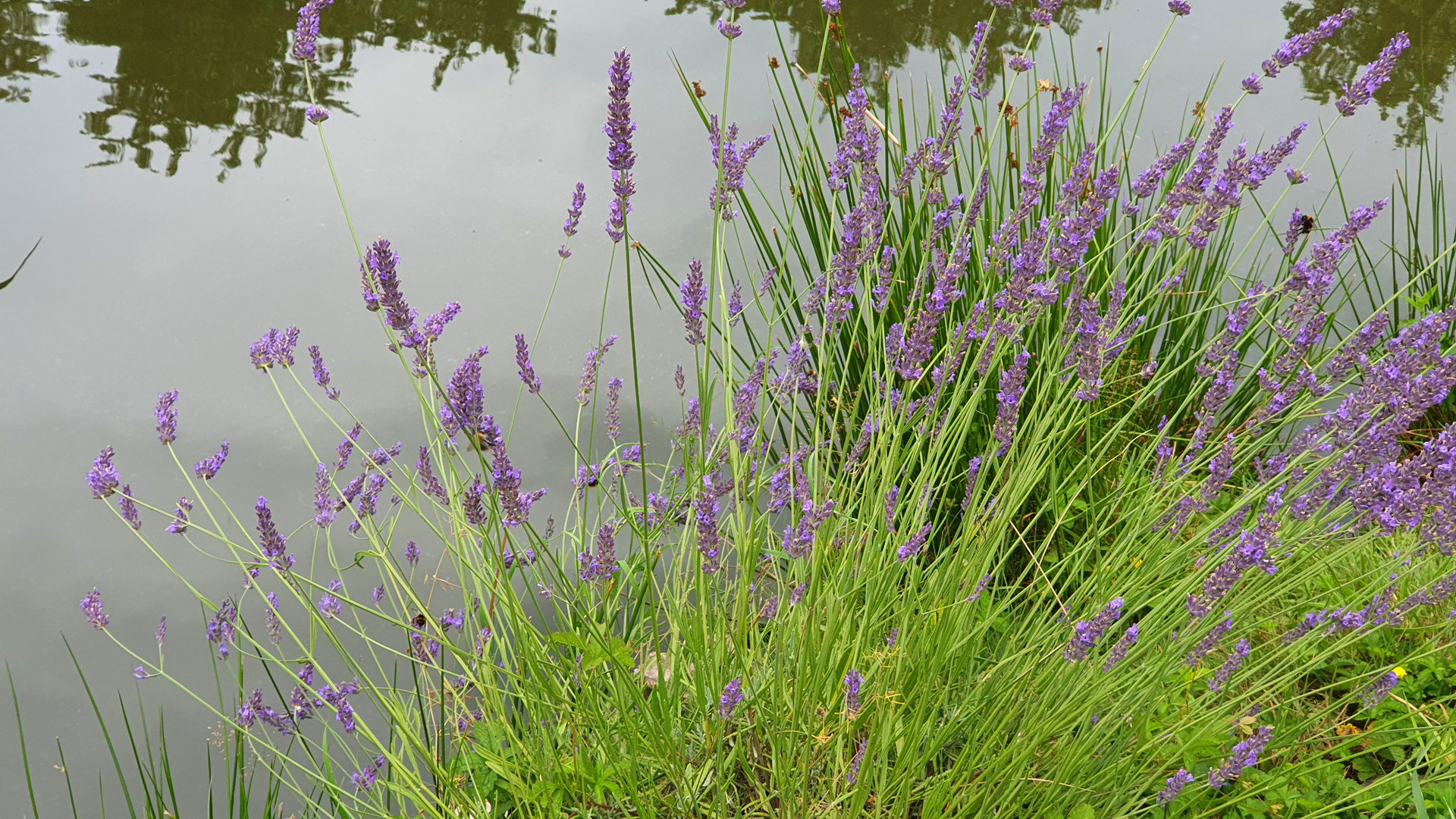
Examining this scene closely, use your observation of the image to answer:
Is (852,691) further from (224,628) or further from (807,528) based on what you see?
(224,628)

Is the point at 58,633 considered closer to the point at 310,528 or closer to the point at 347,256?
the point at 310,528

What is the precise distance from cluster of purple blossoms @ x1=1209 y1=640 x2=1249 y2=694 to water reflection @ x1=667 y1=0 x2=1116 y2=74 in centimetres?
299

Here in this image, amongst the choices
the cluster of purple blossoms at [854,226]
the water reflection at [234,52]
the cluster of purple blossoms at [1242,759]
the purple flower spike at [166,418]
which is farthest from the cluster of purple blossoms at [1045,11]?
the water reflection at [234,52]

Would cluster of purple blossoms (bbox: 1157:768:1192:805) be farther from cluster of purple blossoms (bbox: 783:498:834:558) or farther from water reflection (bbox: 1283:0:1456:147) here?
water reflection (bbox: 1283:0:1456:147)

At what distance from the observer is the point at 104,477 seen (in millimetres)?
1199

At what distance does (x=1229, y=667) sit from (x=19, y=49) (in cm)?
465

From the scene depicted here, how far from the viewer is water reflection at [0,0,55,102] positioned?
3.19m

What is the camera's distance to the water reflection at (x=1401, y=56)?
3648 mm

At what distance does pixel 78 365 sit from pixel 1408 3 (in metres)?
6.03

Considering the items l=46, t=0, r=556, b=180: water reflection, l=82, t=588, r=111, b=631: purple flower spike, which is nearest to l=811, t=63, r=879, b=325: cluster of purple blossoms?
l=82, t=588, r=111, b=631: purple flower spike

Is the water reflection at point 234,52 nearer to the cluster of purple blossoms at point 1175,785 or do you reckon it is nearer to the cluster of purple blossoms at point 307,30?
the cluster of purple blossoms at point 307,30

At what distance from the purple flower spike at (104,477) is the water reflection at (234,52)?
2.27 meters

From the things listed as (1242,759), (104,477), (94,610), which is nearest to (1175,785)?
(1242,759)

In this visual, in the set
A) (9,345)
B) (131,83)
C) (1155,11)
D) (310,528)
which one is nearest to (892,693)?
(310,528)
